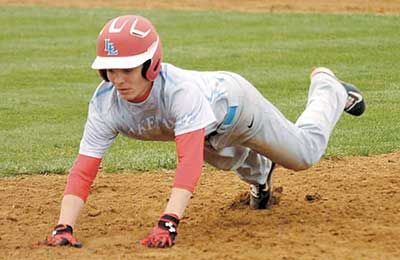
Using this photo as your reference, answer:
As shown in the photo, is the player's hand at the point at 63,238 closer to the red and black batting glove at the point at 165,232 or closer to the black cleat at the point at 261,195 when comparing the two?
the red and black batting glove at the point at 165,232

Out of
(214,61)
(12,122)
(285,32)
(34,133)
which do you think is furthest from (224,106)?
(285,32)

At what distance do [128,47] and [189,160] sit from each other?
0.66 metres

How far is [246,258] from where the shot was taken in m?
5.05

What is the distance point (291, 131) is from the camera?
5969 millimetres

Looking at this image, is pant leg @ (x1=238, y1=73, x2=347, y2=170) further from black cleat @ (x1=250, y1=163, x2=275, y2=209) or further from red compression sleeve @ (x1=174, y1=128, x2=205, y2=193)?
red compression sleeve @ (x1=174, y1=128, x2=205, y2=193)

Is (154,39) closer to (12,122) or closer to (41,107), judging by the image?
(12,122)

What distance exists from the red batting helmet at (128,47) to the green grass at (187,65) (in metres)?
3.10

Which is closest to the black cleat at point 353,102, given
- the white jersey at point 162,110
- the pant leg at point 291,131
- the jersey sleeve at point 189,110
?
the pant leg at point 291,131

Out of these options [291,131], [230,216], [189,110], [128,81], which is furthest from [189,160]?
[230,216]

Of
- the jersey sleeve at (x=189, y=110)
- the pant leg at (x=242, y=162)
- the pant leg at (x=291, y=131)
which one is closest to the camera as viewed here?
the jersey sleeve at (x=189, y=110)

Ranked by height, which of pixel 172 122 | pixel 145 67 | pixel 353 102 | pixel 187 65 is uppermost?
pixel 187 65

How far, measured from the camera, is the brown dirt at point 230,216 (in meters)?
5.27

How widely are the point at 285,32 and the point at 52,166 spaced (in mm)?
9949

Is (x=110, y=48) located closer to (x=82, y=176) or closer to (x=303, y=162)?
(x=82, y=176)
